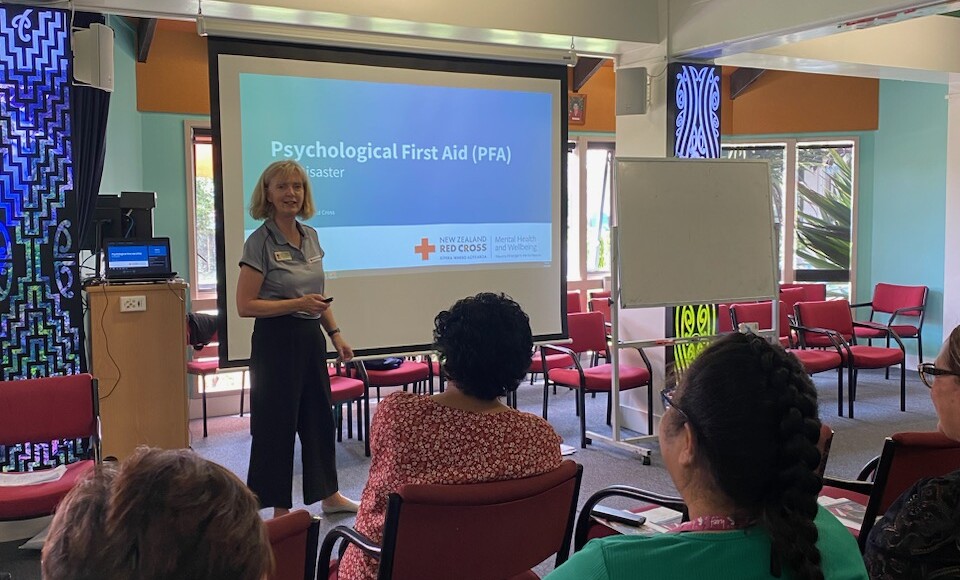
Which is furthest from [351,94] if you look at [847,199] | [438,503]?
[847,199]

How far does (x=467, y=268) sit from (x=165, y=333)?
1679mm

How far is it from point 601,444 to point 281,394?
252 cm

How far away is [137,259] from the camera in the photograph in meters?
3.89

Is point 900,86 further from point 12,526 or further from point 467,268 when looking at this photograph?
point 12,526

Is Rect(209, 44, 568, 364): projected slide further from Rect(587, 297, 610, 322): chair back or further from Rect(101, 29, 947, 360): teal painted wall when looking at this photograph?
Rect(101, 29, 947, 360): teal painted wall

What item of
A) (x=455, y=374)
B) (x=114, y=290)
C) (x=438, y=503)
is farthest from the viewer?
(x=114, y=290)

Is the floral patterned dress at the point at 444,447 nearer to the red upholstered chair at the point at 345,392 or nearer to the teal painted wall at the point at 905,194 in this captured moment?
the red upholstered chair at the point at 345,392

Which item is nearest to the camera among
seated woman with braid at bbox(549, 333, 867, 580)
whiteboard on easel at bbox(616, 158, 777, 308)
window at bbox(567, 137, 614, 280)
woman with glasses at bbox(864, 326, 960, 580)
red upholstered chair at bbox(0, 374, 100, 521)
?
seated woman with braid at bbox(549, 333, 867, 580)

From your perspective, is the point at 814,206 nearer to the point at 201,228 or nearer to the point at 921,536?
the point at 201,228

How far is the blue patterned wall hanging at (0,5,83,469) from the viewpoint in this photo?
3.60m

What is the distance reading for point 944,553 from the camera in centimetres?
145

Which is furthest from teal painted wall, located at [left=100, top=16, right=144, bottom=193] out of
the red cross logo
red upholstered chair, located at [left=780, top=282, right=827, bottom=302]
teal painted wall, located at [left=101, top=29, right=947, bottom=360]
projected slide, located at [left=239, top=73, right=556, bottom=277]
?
red upholstered chair, located at [left=780, top=282, right=827, bottom=302]

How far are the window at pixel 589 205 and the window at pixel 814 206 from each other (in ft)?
4.29

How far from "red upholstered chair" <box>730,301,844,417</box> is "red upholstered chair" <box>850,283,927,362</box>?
27.5 inches
